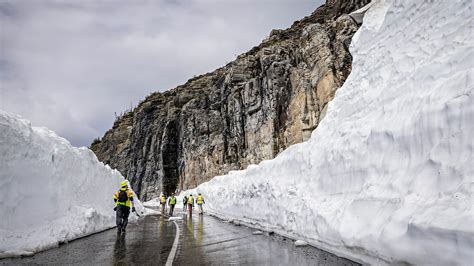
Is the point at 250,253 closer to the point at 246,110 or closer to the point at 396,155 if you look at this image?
the point at 396,155

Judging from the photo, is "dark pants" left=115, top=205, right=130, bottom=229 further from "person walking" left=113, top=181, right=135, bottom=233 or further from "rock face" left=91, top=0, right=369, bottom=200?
"rock face" left=91, top=0, right=369, bottom=200

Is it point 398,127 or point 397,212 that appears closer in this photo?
point 397,212

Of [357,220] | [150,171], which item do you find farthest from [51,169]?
[150,171]

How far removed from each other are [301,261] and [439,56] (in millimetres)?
5635

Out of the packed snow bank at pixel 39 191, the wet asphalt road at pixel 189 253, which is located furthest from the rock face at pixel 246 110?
the wet asphalt road at pixel 189 253

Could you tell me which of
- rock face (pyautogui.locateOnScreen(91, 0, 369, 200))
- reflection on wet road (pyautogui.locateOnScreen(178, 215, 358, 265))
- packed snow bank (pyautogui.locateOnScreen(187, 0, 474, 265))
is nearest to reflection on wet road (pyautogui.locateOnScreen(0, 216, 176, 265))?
reflection on wet road (pyautogui.locateOnScreen(178, 215, 358, 265))

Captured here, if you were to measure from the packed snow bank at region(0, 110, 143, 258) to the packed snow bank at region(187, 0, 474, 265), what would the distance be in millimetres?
7300

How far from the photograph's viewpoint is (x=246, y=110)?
4806 centimetres

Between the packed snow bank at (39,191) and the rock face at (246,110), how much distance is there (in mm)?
21777

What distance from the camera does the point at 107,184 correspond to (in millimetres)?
18109

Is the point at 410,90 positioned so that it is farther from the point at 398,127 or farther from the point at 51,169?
the point at 51,169

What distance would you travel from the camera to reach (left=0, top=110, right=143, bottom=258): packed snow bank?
9031 millimetres

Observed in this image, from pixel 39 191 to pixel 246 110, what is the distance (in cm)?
3852

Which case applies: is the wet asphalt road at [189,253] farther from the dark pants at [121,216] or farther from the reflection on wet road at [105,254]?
the dark pants at [121,216]
